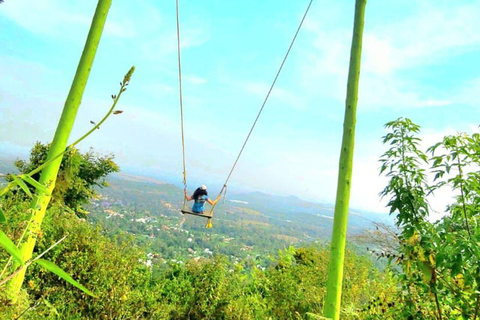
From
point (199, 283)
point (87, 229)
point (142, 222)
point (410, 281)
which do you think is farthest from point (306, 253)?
point (142, 222)

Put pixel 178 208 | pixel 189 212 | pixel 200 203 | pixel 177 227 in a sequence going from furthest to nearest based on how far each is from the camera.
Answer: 1. pixel 178 208
2. pixel 177 227
3. pixel 200 203
4. pixel 189 212

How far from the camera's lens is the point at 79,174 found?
10.4 m

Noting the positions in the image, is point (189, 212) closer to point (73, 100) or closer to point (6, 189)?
point (73, 100)

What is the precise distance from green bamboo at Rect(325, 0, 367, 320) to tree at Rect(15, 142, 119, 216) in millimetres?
8176

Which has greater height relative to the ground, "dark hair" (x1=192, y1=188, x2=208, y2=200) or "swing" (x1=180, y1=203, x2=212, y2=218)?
"dark hair" (x1=192, y1=188, x2=208, y2=200)

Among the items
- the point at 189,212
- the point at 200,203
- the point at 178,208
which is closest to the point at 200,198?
the point at 200,203

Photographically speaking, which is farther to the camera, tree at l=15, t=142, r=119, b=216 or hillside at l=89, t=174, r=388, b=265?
hillside at l=89, t=174, r=388, b=265

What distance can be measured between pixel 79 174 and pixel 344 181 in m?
10.2

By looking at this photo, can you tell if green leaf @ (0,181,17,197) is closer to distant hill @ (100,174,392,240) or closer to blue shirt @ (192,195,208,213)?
blue shirt @ (192,195,208,213)

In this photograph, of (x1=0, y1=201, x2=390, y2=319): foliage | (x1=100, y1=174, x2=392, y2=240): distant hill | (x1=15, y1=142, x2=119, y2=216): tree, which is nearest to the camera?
(x1=0, y1=201, x2=390, y2=319): foliage

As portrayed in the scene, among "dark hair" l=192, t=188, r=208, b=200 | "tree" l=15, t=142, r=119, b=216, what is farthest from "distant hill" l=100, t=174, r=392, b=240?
"dark hair" l=192, t=188, r=208, b=200

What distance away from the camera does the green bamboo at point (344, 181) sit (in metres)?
2.21

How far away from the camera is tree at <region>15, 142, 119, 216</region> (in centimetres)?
891

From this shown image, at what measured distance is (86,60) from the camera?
2.55 m
